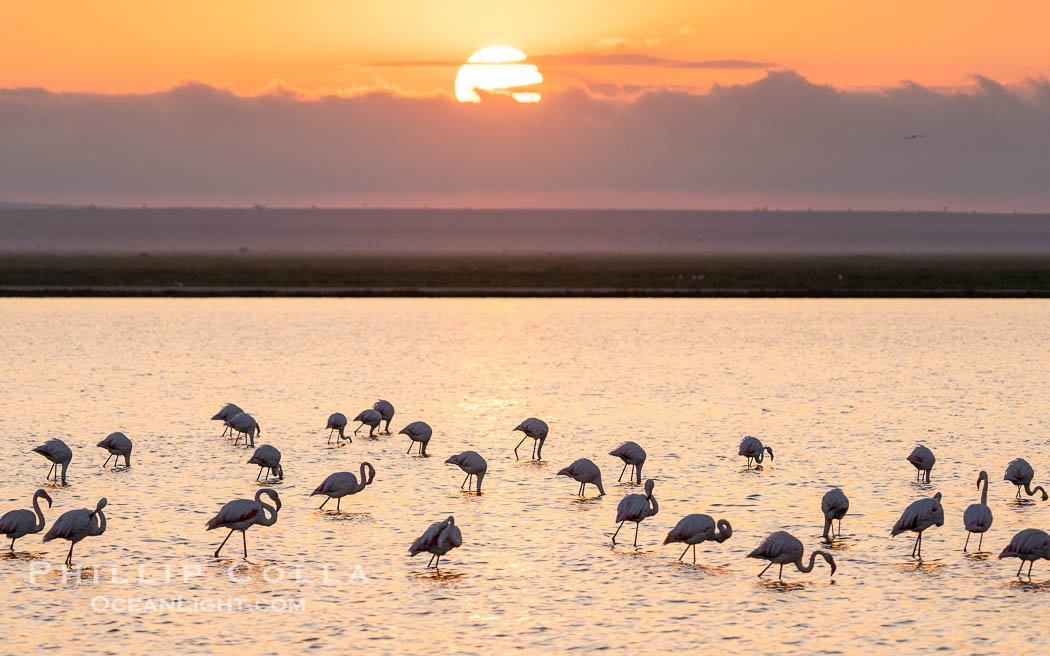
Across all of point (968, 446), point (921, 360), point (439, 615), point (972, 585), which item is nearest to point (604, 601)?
point (439, 615)

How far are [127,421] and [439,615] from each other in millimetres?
15864

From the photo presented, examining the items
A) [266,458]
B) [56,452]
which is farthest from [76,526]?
[266,458]

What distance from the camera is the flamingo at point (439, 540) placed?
51.0ft

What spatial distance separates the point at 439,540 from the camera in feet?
51.0

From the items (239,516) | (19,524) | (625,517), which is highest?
(625,517)

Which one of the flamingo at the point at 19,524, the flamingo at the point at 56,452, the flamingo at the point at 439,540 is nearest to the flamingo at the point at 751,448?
the flamingo at the point at 439,540

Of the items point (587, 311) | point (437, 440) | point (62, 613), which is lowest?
point (62, 613)

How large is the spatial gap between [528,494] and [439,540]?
16.7 feet

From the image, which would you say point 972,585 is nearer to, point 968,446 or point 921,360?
point 968,446

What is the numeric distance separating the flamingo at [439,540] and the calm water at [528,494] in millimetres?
381

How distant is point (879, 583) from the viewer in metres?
15.5

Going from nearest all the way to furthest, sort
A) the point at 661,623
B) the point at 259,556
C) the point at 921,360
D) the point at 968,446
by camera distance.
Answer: the point at 661,623 < the point at 259,556 < the point at 968,446 < the point at 921,360

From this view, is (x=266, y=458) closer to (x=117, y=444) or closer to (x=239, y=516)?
(x=117, y=444)

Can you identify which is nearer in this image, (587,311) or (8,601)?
(8,601)
